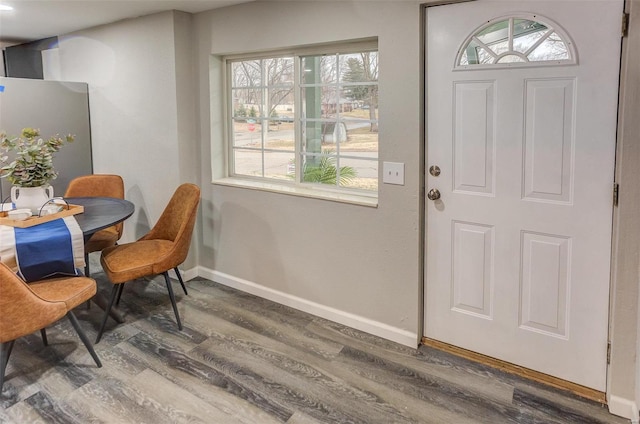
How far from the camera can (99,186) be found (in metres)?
3.70

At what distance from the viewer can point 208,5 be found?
10.4 feet

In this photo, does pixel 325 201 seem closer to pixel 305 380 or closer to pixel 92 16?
pixel 305 380

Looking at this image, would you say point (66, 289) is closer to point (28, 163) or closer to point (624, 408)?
point (28, 163)

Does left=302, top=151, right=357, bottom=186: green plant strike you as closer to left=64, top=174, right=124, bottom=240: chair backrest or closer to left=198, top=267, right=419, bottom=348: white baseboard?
left=198, top=267, right=419, bottom=348: white baseboard

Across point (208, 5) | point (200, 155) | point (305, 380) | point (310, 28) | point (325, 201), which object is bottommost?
point (305, 380)

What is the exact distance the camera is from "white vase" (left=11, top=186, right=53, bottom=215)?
2.64 metres

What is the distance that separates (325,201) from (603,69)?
163 cm

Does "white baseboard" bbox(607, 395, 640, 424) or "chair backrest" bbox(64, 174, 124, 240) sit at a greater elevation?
"chair backrest" bbox(64, 174, 124, 240)

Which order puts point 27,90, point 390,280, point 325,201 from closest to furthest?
point 390,280 < point 325,201 < point 27,90

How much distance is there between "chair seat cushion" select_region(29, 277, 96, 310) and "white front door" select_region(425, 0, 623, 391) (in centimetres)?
188

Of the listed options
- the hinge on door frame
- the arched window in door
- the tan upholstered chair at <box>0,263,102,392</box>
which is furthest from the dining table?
the hinge on door frame

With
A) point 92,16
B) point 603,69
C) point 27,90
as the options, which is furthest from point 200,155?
point 603,69

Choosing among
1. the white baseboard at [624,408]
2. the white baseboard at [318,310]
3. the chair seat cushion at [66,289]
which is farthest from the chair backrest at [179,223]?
the white baseboard at [624,408]

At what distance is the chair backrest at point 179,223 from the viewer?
9.45 ft
